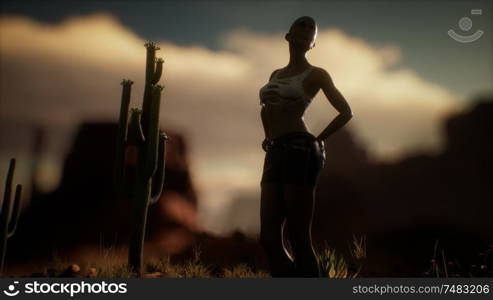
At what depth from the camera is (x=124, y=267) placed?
13.9 ft

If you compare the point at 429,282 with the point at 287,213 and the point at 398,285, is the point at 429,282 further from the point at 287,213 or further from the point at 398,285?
the point at 287,213

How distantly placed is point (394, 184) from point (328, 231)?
254 centimetres

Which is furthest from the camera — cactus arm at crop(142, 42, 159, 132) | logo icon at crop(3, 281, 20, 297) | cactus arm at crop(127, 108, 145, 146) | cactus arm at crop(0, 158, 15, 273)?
cactus arm at crop(0, 158, 15, 273)

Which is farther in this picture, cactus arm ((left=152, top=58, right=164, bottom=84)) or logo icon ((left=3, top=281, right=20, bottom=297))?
cactus arm ((left=152, top=58, right=164, bottom=84))

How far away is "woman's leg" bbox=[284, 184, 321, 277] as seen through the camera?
3051 millimetres

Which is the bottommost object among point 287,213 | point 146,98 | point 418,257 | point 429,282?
point 418,257

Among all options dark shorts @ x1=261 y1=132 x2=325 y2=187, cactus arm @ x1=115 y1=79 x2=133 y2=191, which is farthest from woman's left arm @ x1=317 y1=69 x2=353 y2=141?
cactus arm @ x1=115 y1=79 x2=133 y2=191

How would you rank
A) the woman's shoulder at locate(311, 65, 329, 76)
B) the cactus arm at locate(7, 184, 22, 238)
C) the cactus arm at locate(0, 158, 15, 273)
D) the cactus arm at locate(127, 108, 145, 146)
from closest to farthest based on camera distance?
the woman's shoulder at locate(311, 65, 329, 76) → the cactus arm at locate(127, 108, 145, 146) → the cactus arm at locate(0, 158, 15, 273) → the cactus arm at locate(7, 184, 22, 238)

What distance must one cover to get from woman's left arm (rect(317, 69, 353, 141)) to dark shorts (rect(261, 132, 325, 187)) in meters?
0.12

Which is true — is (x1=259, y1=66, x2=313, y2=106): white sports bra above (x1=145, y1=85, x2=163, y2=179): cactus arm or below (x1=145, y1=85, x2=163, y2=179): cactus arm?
above

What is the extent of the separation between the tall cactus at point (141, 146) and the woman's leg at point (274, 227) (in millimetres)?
1593

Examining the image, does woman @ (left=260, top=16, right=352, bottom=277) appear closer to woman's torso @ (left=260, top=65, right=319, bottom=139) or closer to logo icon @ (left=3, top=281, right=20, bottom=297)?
woman's torso @ (left=260, top=65, right=319, bottom=139)

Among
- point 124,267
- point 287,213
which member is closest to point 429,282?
point 287,213

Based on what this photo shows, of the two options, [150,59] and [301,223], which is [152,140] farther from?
[301,223]
